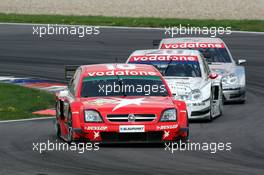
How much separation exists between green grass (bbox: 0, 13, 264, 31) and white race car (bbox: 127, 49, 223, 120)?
20326 mm

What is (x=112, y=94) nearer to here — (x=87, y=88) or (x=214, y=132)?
(x=87, y=88)

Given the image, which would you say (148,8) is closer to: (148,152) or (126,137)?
(126,137)

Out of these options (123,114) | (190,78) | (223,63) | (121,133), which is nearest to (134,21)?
(223,63)

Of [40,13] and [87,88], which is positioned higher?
[87,88]

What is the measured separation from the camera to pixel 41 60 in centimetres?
3234

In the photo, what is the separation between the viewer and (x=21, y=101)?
868 inches

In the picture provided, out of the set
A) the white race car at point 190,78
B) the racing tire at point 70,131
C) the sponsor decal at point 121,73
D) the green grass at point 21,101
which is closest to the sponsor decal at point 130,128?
the racing tire at point 70,131

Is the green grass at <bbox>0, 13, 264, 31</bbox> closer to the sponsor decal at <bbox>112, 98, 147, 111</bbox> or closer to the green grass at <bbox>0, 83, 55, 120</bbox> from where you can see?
the green grass at <bbox>0, 83, 55, 120</bbox>

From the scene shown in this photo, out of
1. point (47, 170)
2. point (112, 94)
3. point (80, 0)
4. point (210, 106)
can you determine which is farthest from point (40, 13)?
point (47, 170)

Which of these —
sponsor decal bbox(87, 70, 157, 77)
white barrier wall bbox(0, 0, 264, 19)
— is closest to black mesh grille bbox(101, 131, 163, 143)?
sponsor decal bbox(87, 70, 157, 77)

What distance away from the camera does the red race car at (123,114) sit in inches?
590

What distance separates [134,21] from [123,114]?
28.1 m

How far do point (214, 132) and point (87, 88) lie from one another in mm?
2490

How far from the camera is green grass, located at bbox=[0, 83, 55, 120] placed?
65.9 ft
